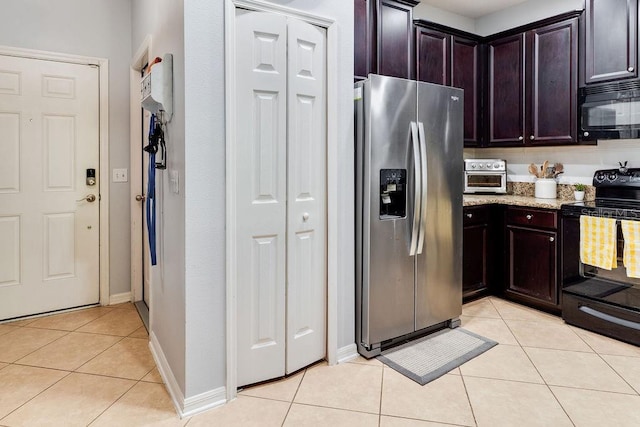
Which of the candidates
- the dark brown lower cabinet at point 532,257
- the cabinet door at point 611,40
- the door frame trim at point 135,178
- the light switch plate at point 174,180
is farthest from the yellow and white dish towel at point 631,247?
the door frame trim at point 135,178

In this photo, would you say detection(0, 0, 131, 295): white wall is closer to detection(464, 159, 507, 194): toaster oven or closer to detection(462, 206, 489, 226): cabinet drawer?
detection(462, 206, 489, 226): cabinet drawer

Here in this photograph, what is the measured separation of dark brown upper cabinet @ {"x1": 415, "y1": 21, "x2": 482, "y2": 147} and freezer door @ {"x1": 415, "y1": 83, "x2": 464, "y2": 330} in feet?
2.78

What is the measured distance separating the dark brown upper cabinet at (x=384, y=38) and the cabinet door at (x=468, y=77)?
61cm

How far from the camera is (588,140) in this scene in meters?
3.16

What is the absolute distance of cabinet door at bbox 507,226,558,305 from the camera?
10.3 feet

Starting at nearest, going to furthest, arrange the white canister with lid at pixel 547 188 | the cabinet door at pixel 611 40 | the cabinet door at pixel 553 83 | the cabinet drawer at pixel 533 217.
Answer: the cabinet door at pixel 611 40, the cabinet drawer at pixel 533 217, the cabinet door at pixel 553 83, the white canister with lid at pixel 547 188

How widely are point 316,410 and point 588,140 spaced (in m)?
2.97

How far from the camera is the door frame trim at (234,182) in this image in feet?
6.25

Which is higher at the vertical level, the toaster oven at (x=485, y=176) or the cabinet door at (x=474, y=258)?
the toaster oven at (x=485, y=176)

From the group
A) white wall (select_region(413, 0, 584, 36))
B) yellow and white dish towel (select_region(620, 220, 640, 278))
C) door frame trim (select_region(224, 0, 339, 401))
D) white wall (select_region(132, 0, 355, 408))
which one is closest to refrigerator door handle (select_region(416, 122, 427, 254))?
door frame trim (select_region(224, 0, 339, 401))

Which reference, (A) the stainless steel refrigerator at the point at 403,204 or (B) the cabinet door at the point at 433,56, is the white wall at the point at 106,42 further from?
(B) the cabinet door at the point at 433,56

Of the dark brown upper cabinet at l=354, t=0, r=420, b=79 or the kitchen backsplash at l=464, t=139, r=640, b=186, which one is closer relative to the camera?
the dark brown upper cabinet at l=354, t=0, r=420, b=79

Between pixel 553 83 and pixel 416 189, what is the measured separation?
1.88 m

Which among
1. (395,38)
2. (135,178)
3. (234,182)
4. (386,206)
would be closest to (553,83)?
(395,38)
